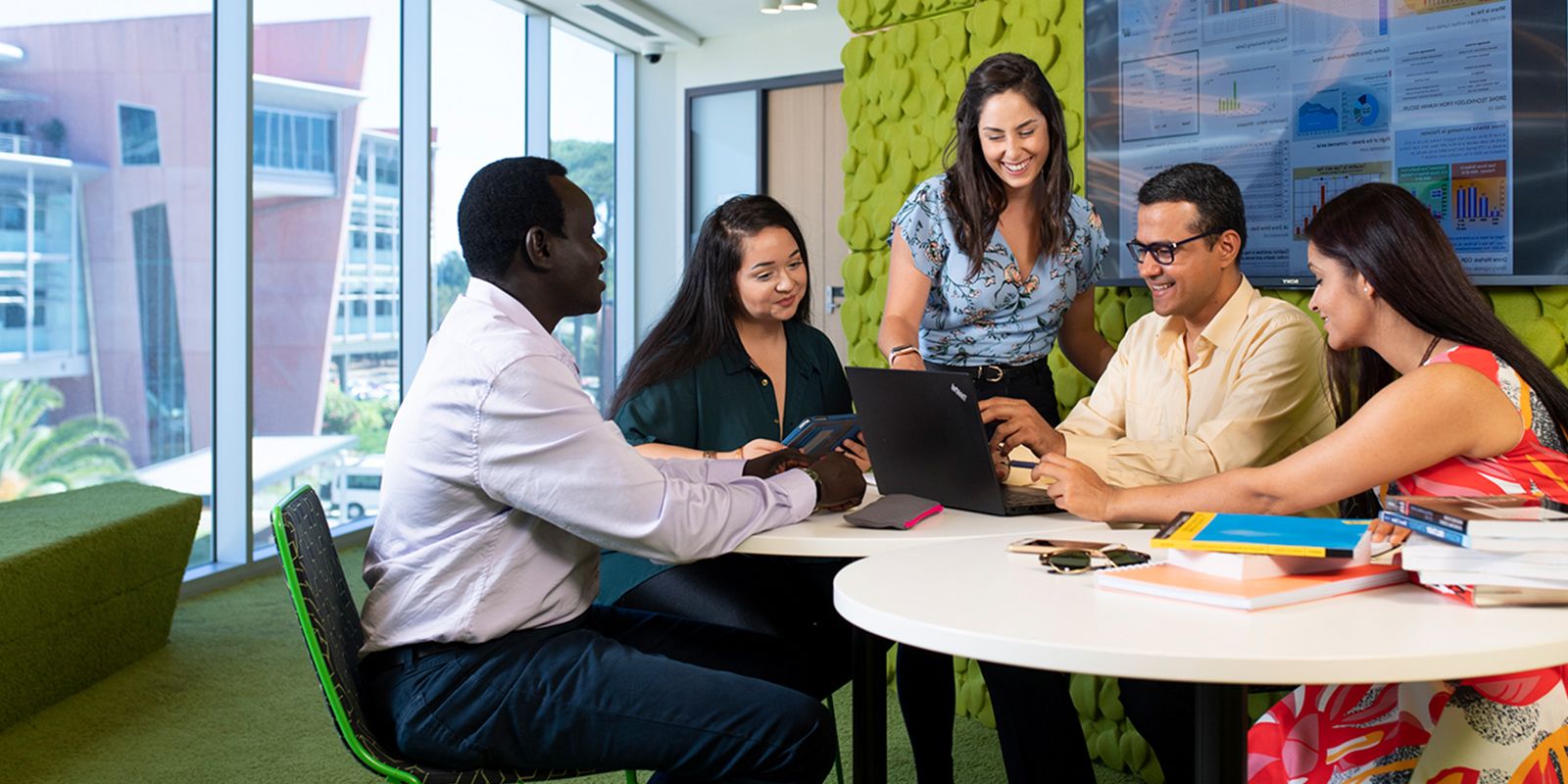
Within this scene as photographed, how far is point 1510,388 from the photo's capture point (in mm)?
1657

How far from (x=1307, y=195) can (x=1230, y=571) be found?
153cm

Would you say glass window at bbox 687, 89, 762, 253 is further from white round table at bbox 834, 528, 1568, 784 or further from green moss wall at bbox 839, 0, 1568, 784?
white round table at bbox 834, 528, 1568, 784

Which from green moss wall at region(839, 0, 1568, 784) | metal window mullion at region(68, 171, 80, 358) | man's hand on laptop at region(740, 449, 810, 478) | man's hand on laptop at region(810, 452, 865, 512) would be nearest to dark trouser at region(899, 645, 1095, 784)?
man's hand on laptop at region(810, 452, 865, 512)

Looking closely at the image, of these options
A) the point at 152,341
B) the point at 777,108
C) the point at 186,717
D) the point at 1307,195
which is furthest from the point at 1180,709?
the point at 777,108

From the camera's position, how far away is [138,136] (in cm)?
462

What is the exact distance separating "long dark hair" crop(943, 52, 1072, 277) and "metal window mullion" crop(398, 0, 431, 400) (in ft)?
13.2

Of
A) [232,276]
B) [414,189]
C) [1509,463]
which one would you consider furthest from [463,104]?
[1509,463]

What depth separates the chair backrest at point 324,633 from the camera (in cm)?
159

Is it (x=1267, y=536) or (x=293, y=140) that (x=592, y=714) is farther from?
(x=293, y=140)

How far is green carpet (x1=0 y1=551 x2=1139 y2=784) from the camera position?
294 cm

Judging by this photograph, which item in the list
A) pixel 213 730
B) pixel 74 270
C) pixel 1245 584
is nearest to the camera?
pixel 1245 584

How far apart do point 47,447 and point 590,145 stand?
430cm

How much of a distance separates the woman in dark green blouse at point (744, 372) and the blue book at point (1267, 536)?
101 cm

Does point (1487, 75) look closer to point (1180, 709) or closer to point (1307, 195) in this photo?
point (1307, 195)
